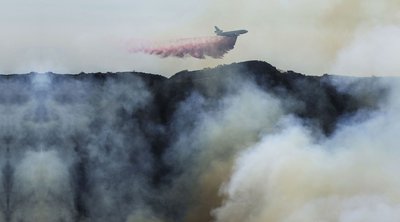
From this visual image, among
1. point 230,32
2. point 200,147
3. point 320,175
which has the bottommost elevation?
point 320,175

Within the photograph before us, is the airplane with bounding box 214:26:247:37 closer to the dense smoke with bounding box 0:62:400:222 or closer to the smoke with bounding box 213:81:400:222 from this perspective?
the dense smoke with bounding box 0:62:400:222

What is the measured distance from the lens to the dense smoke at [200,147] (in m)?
28.4

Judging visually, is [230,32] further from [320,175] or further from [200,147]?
[320,175]

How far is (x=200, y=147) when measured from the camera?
33438 mm

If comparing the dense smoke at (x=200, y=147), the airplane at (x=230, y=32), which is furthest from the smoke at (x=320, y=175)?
the airplane at (x=230, y=32)

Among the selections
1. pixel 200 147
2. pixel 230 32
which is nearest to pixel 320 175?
pixel 200 147

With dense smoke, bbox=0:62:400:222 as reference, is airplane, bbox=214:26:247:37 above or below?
above

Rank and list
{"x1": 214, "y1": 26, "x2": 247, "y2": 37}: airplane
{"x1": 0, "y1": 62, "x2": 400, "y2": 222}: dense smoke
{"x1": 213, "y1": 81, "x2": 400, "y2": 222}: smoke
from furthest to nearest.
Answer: {"x1": 214, "y1": 26, "x2": 247, "y2": 37}: airplane < {"x1": 0, "y1": 62, "x2": 400, "y2": 222}: dense smoke < {"x1": 213, "y1": 81, "x2": 400, "y2": 222}: smoke

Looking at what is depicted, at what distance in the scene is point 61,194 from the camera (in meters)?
32.7

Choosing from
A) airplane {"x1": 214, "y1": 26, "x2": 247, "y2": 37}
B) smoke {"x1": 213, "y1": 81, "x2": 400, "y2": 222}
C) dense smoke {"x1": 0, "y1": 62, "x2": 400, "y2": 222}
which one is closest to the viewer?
smoke {"x1": 213, "y1": 81, "x2": 400, "y2": 222}

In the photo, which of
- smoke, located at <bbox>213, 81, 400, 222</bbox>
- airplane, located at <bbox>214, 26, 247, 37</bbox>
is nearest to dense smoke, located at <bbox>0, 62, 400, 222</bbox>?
smoke, located at <bbox>213, 81, 400, 222</bbox>

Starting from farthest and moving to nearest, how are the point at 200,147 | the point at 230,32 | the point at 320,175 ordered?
the point at 200,147
the point at 230,32
the point at 320,175

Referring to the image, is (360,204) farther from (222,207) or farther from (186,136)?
(186,136)

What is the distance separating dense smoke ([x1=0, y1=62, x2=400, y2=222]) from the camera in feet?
93.2
